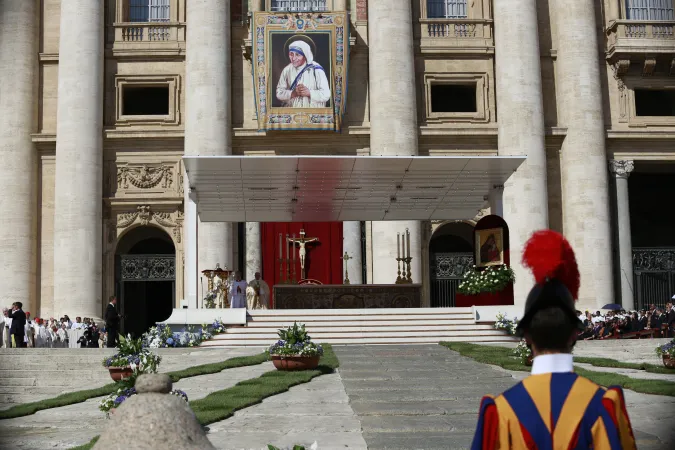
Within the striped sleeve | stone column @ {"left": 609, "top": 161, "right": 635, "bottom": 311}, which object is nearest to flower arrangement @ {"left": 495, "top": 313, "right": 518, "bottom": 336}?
stone column @ {"left": 609, "top": 161, "right": 635, "bottom": 311}

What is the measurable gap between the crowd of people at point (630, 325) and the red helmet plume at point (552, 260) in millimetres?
23921

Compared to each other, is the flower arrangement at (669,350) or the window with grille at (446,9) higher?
the window with grille at (446,9)

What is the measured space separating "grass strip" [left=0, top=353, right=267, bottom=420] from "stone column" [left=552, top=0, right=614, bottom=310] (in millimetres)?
18881

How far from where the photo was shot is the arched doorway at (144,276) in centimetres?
3694

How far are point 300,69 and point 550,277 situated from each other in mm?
33458

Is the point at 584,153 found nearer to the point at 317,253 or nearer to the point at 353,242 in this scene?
the point at 353,242

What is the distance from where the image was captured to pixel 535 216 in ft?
118

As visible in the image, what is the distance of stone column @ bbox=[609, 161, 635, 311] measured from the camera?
122ft

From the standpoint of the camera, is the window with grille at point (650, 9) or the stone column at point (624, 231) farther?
the window with grille at point (650, 9)

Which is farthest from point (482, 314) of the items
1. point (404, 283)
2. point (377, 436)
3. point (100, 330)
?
point (377, 436)

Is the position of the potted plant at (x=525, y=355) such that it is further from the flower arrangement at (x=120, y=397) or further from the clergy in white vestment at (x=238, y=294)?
the clergy in white vestment at (x=238, y=294)

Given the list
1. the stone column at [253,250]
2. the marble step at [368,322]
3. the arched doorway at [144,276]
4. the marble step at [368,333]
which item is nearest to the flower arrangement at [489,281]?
the marble step at [368,322]

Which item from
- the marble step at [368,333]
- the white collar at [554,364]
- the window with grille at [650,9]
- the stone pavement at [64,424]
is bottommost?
the stone pavement at [64,424]

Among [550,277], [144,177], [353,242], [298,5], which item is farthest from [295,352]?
[298,5]
